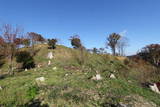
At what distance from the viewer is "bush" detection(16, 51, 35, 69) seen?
56.1ft

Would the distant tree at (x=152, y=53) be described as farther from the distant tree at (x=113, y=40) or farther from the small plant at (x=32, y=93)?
the small plant at (x=32, y=93)

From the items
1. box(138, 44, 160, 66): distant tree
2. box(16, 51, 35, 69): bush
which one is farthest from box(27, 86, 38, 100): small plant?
box(138, 44, 160, 66): distant tree

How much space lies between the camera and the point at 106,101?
4691 millimetres

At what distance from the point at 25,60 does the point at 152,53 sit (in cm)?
3241

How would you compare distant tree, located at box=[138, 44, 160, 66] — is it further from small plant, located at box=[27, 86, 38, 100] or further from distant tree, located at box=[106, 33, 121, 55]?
small plant, located at box=[27, 86, 38, 100]

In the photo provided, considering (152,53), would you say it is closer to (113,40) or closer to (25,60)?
(113,40)

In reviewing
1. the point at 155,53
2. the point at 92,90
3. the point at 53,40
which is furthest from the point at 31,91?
the point at 155,53

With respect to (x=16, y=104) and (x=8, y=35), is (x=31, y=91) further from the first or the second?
(x=8, y=35)

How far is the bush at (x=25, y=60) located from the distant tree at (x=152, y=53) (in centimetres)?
3050

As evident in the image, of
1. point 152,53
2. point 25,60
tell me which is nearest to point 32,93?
point 25,60

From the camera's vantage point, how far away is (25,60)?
18.0m

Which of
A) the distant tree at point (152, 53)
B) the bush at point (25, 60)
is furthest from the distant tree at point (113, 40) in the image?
the bush at point (25, 60)

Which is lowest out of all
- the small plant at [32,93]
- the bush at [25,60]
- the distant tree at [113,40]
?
the small plant at [32,93]

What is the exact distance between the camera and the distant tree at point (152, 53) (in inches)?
1182
